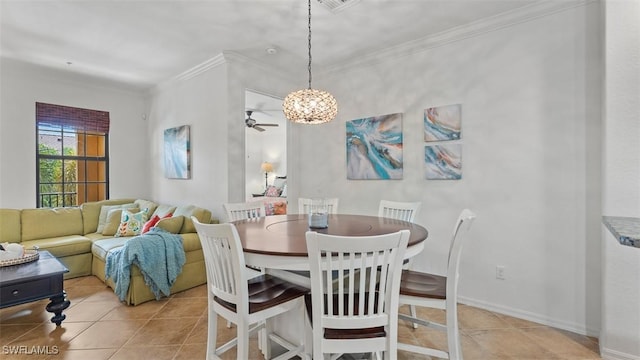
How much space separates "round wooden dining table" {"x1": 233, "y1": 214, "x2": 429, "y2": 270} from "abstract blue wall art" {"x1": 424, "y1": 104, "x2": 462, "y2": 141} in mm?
1141

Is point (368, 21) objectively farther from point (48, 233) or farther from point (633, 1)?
point (48, 233)

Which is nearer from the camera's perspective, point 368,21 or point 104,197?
point 368,21

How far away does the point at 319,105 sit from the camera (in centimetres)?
242

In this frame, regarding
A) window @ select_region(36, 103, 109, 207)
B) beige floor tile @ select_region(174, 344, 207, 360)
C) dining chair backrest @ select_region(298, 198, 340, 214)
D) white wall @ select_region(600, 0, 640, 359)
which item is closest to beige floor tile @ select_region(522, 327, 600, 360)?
white wall @ select_region(600, 0, 640, 359)

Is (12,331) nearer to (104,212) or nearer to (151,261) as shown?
(151,261)

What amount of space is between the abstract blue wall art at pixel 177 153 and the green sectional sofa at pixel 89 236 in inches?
20.8

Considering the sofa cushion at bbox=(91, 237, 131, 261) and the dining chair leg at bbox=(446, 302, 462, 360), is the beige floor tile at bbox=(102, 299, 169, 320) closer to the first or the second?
the sofa cushion at bbox=(91, 237, 131, 261)

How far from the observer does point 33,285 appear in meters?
2.34

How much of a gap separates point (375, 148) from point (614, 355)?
8.28ft

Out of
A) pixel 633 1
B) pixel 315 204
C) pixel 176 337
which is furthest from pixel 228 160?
pixel 633 1

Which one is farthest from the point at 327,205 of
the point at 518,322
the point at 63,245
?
the point at 63,245

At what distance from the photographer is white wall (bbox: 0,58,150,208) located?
13.0ft

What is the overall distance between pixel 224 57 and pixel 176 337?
2904mm

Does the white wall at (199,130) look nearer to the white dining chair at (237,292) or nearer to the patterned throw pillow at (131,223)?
the patterned throw pillow at (131,223)
